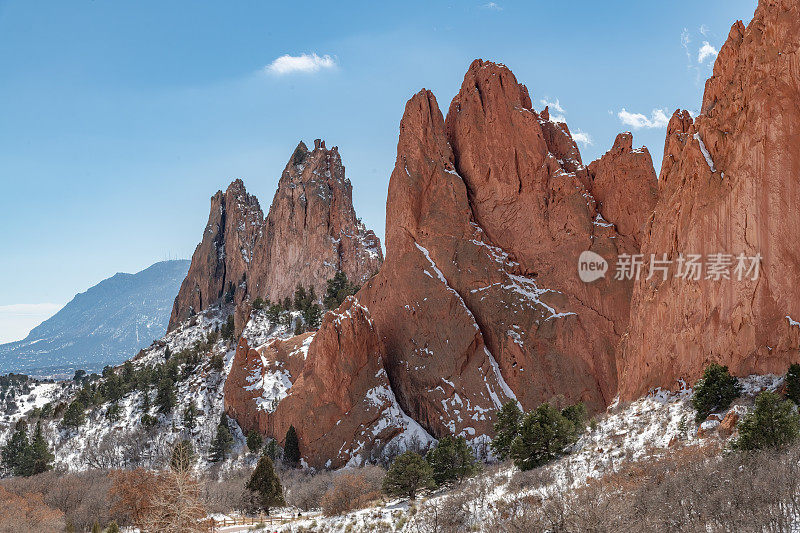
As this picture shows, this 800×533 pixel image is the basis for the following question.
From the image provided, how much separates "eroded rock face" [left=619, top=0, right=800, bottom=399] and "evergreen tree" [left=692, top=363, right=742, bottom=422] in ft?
5.90

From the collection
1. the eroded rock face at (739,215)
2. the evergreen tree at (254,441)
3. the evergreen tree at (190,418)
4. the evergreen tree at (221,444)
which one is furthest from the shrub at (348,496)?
the evergreen tree at (190,418)

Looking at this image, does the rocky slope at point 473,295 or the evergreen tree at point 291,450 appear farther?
the rocky slope at point 473,295

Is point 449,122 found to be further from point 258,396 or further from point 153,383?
point 153,383

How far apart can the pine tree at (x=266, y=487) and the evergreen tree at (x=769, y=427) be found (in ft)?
105

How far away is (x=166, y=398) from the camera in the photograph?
79125 millimetres

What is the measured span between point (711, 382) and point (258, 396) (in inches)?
2063

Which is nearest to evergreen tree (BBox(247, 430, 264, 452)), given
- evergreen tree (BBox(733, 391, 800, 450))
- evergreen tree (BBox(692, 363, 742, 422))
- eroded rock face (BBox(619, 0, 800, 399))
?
eroded rock face (BBox(619, 0, 800, 399))

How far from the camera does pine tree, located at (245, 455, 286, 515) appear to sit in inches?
1729

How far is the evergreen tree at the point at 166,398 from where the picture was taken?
79.1m

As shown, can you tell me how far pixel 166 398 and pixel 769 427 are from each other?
238ft

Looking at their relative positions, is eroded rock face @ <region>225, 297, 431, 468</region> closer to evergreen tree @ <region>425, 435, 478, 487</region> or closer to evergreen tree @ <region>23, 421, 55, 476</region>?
evergreen tree @ <region>425, 435, 478, 487</region>

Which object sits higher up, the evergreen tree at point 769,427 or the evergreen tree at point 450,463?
the evergreen tree at point 769,427

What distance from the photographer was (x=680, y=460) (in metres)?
24.1

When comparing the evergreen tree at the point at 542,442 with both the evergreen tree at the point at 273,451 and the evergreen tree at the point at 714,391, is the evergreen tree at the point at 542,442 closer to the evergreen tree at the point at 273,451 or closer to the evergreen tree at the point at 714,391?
the evergreen tree at the point at 714,391
